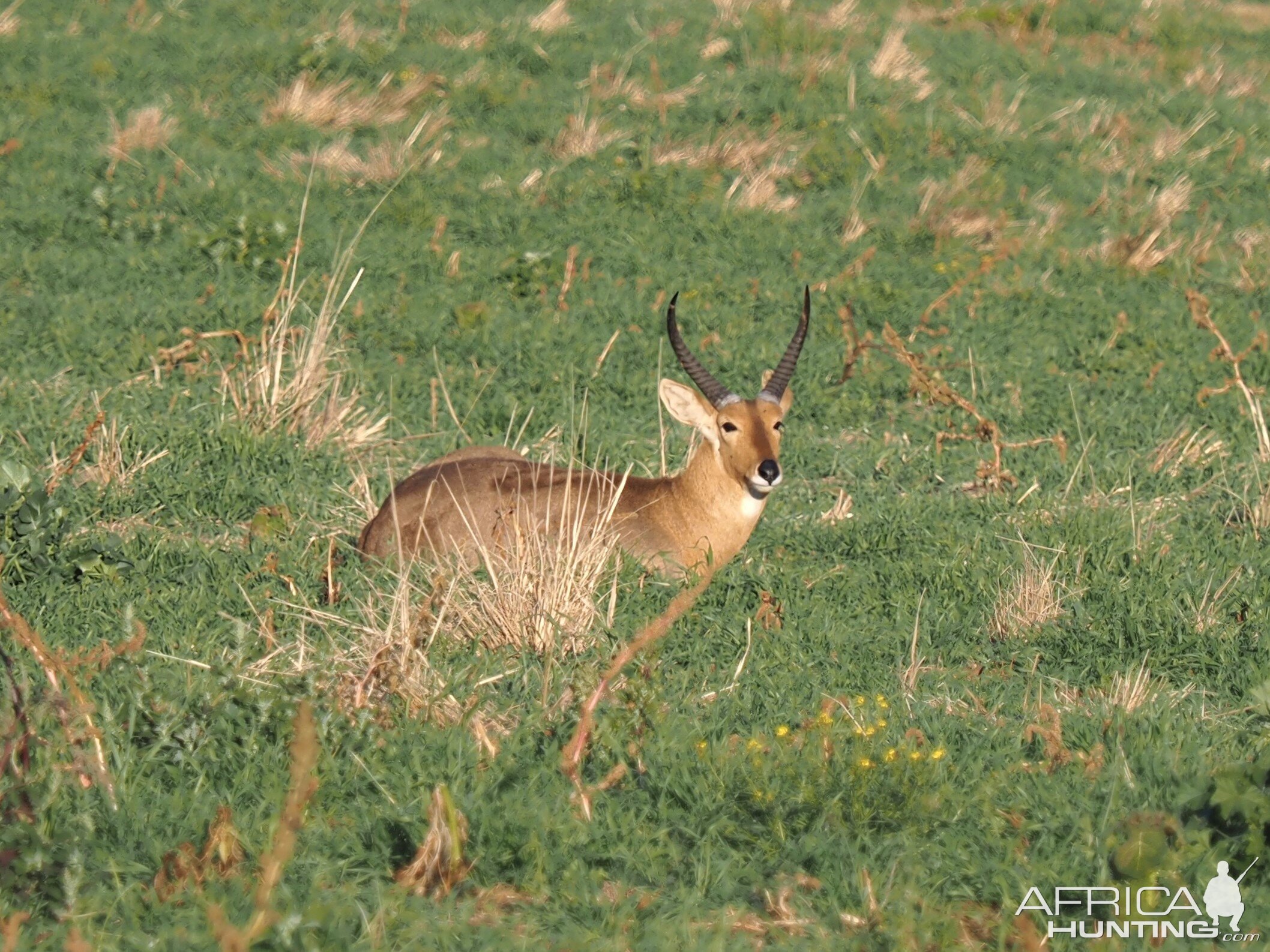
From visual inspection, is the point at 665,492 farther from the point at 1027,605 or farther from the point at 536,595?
the point at 1027,605

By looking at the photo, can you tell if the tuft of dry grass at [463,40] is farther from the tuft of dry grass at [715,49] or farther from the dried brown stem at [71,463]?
the dried brown stem at [71,463]

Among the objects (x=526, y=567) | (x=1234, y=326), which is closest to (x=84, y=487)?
(x=526, y=567)

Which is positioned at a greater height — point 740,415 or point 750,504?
point 740,415

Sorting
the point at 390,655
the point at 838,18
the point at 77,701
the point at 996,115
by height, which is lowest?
the point at 838,18

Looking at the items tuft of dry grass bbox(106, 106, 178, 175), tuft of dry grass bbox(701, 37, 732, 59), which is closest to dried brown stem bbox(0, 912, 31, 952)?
tuft of dry grass bbox(106, 106, 178, 175)

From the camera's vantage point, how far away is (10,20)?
1479cm

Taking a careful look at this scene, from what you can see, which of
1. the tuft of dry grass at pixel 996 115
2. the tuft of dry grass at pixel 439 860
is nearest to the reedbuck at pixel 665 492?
the tuft of dry grass at pixel 439 860

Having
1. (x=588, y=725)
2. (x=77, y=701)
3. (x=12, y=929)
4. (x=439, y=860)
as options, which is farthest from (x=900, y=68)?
(x=12, y=929)

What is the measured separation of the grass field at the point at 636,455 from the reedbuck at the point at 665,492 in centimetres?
26

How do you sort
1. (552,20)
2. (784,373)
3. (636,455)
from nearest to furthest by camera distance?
1. (784,373)
2. (636,455)
3. (552,20)

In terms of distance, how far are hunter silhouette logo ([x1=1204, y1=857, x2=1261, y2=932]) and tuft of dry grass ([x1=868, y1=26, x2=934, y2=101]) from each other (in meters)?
12.3

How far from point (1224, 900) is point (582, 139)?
10328mm

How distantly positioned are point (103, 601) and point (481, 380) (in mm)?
3849

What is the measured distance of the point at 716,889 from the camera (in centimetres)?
399
